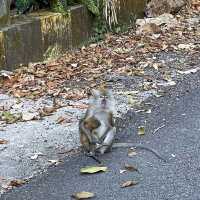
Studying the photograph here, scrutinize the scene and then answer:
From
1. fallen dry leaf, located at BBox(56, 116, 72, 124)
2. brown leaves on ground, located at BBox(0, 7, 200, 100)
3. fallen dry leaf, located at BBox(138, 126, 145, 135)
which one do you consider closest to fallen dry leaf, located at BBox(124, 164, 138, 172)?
fallen dry leaf, located at BBox(138, 126, 145, 135)

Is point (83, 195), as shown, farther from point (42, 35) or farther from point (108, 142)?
point (42, 35)

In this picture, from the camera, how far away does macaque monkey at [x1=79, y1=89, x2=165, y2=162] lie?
18.8 feet

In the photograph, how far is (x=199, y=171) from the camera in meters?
5.33

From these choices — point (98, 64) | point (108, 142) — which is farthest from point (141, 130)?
point (98, 64)

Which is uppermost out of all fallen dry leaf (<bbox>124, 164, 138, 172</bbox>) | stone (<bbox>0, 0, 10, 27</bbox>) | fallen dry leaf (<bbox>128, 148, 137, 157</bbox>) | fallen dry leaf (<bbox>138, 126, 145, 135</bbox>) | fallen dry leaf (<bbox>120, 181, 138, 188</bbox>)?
stone (<bbox>0, 0, 10, 27</bbox>)

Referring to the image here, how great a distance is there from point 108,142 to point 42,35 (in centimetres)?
366

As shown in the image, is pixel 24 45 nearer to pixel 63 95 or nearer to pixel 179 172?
pixel 63 95

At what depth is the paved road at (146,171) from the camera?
16.5ft

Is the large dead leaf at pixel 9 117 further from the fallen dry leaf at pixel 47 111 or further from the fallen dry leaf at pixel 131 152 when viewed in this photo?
the fallen dry leaf at pixel 131 152

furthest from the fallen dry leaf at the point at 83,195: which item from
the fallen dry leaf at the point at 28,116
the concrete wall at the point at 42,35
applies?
the concrete wall at the point at 42,35

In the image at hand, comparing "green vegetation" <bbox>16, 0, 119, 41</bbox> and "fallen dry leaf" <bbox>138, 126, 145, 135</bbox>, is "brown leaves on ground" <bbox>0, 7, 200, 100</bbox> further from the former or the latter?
"fallen dry leaf" <bbox>138, 126, 145, 135</bbox>

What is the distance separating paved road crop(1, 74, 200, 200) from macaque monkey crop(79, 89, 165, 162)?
4.1 inches

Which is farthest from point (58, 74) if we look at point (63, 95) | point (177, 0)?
point (177, 0)

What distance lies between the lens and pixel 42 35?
9.07m
